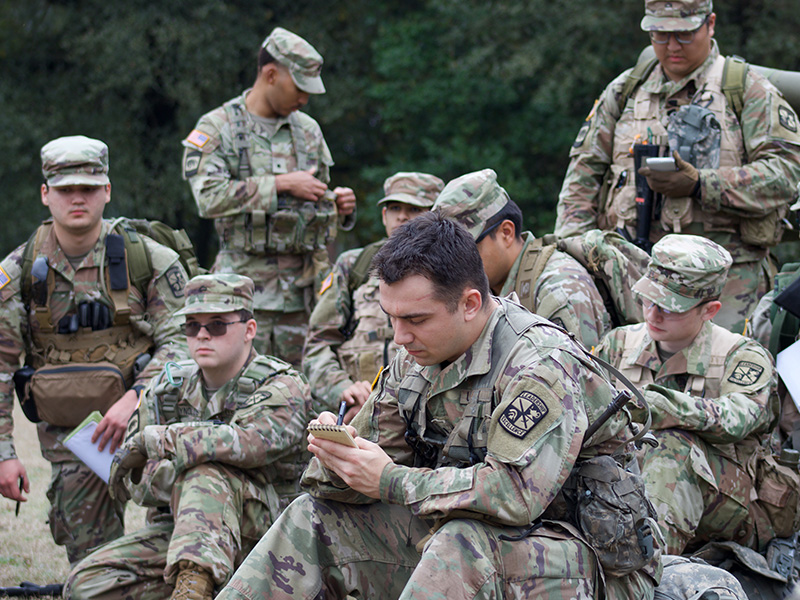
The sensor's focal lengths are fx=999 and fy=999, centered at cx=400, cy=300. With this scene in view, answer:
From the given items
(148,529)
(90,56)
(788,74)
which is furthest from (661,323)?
(90,56)

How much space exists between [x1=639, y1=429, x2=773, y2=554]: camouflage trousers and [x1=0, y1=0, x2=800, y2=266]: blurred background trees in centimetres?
1233

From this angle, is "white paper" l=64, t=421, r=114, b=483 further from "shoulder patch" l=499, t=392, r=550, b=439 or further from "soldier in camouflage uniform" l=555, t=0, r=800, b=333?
"soldier in camouflage uniform" l=555, t=0, r=800, b=333

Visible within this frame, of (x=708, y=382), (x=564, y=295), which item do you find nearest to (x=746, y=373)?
(x=708, y=382)

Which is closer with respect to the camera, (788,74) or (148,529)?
(148,529)

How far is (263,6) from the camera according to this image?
18.7 m

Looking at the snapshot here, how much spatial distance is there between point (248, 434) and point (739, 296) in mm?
2938

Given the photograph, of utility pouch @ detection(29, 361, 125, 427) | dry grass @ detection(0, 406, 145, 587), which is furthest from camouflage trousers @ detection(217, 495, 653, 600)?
dry grass @ detection(0, 406, 145, 587)

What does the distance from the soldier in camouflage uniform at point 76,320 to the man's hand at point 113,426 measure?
8.2 inches

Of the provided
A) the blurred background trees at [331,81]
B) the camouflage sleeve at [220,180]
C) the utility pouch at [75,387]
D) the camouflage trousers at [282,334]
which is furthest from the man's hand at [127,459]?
the blurred background trees at [331,81]

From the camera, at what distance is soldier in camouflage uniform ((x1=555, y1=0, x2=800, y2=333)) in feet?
17.9

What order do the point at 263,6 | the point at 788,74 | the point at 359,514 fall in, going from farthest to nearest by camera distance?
the point at 263,6, the point at 788,74, the point at 359,514

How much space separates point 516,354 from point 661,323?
1.56m

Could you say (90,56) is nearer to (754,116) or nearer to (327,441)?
(754,116)

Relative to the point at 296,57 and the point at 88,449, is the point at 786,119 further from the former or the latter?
the point at 88,449
